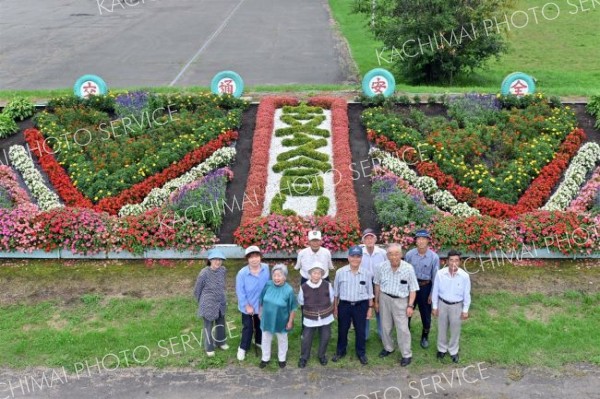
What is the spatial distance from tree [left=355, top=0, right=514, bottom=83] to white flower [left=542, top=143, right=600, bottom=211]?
7.13 meters

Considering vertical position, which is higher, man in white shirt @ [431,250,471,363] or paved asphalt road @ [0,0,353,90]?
paved asphalt road @ [0,0,353,90]

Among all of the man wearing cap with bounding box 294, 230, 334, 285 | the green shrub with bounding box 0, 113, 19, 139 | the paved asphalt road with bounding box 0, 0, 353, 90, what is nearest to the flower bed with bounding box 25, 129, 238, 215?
the green shrub with bounding box 0, 113, 19, 139

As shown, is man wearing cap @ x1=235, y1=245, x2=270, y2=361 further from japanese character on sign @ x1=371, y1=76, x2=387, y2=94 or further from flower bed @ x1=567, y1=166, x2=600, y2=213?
japanese character on sign @ x1=371, y1=76, x2=387, y2=94

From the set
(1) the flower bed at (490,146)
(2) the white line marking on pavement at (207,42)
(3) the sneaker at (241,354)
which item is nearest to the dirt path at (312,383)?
(3) the sneaker at (241,354)

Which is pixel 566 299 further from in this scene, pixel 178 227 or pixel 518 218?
pixel 178 227

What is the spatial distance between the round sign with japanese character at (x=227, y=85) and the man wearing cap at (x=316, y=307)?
26.8 feet

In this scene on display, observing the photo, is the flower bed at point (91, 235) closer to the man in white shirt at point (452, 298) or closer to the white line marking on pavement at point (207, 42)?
the man in white shirt at point (452, 298)

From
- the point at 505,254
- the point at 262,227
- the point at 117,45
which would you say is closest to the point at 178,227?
the point at 262,227

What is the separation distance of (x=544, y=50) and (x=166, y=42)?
17308mm

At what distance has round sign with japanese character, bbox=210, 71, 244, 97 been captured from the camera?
14.4 meters

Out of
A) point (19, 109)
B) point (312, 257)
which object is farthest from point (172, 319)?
point (19, 109)

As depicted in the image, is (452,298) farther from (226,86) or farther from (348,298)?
(226,86)

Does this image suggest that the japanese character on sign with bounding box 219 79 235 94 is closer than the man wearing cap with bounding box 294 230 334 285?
No

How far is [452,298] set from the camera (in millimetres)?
7125
